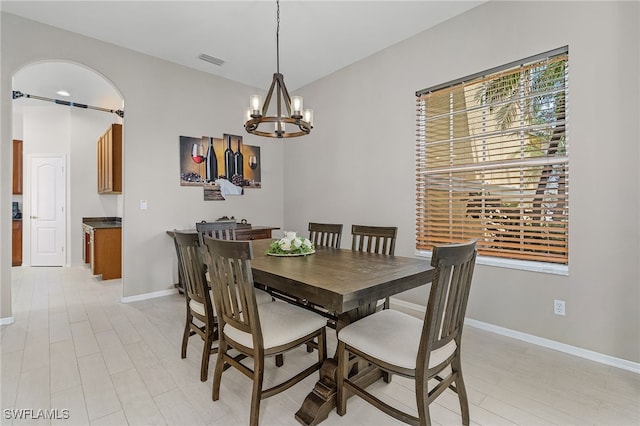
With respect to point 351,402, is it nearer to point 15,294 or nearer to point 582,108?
point 582,108

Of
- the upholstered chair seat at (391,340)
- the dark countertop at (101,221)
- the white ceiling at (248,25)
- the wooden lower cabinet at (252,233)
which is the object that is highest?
the white ceiling at (248,25)

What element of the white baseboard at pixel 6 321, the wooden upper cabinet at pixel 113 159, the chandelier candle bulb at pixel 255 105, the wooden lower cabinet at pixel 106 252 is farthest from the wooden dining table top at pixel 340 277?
the wooden upper cabinet at pixel 113 159

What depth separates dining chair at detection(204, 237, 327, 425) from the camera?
1.51 metres

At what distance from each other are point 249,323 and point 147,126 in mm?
3292

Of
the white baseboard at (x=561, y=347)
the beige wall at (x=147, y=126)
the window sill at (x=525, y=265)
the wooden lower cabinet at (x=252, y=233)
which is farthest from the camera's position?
the wooden lower cabinet at (x=252, y=233)

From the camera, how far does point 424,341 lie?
1.36 m

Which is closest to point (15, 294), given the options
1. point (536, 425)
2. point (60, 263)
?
point (60, 263)

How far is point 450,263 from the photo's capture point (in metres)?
1.33

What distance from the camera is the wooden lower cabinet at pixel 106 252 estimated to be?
184 inches

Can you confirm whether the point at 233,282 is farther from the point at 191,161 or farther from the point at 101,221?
the point at 101,221

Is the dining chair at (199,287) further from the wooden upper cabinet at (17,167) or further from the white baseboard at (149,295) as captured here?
the wooden upper cabinet at (17,167)

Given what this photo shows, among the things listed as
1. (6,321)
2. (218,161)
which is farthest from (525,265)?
(6,321)

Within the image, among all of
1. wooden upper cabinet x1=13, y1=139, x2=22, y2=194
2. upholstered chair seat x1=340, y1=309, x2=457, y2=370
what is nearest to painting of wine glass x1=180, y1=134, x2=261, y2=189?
upholstered chair seat x1=340, y1=309, x2=457, y2=370

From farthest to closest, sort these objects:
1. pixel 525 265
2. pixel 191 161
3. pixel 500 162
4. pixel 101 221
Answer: pixel 101 221 → pixel 191 161 → pixel 500 162 → pixel 525 265
